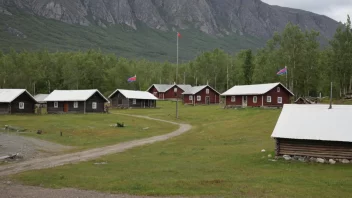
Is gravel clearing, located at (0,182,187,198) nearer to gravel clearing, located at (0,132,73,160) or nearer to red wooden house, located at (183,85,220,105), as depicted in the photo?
gravel clearing, located at (0,132,73,160)

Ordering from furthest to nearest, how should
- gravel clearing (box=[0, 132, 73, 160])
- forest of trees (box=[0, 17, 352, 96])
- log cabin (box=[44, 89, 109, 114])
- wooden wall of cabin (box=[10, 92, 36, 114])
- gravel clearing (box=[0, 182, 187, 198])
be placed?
forest of trees (box=[0, 17, 352, 96])
log cabin (box=[44, 89, 109, 114])
wooden wall of cabin (box=[10, 92, 36, 114])
gravel clearing (box=[0, 132, 73, 160])
gravel clearing (box=[0, 182, 187, 198])

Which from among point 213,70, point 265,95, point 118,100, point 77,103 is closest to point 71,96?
point 77,103

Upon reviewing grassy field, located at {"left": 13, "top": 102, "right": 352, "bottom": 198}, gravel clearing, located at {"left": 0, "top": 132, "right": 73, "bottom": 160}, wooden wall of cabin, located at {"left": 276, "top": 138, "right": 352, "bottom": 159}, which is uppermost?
wooden wall of cabin, located at {"left": 276, "top": 138, "right": 352, "bottom": 159}

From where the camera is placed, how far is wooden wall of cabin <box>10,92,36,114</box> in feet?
244

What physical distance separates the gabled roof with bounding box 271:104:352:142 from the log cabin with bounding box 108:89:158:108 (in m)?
66.2

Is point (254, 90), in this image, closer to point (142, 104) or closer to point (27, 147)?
point (142, 104)

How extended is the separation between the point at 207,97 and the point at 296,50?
2696 centimetres

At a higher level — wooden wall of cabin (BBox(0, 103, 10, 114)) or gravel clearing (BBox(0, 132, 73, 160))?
wooden wall of cabin (BBox(0, 103, 10, 114))

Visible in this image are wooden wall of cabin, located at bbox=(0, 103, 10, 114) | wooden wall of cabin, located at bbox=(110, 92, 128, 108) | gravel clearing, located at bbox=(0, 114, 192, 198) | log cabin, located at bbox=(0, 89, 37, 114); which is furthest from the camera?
wooden wall of cabin, located at bbox=(110, 92, 128, 108)

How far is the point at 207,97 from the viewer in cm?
10000

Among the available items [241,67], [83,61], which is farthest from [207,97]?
[83,61]

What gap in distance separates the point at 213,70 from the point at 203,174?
348 ft

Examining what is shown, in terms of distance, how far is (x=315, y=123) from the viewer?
27516mm

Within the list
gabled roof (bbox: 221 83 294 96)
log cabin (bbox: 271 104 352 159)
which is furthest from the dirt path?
gabled roof (bbox: 221 83 294 96)
